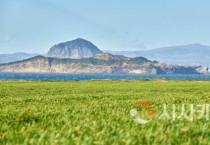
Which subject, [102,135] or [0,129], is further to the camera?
[0,129]

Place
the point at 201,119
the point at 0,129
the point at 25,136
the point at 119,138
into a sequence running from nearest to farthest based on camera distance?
the point at 119,138 < the point at 25,136 < the point at 0,129 < the point at 201,119

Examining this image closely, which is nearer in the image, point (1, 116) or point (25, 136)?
point (25, 136)

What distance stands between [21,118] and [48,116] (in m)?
1.67

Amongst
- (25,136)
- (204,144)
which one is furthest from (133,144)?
(25,136)

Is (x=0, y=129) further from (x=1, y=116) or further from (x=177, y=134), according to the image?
(x=177, y=134)

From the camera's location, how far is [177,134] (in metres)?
11.3

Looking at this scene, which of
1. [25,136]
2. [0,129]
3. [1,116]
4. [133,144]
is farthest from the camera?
[1,116]

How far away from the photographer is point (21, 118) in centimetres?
1620

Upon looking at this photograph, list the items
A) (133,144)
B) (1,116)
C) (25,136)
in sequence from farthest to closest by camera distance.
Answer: (1,116) < (25,136) < (133,144)

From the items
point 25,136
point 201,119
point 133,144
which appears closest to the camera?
point 133,144

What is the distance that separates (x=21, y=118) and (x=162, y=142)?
25.1 feet

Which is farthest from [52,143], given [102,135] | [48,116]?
[48,116]

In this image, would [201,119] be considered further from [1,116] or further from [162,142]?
[1,116]

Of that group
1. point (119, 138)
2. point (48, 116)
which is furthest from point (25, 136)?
point (48, 116)
